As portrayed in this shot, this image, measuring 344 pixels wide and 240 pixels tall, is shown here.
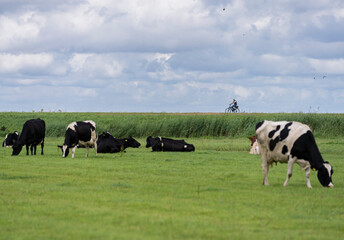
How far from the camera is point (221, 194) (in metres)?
14.5

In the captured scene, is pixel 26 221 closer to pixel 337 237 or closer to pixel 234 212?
pixel 234 212

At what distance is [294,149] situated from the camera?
16.5 meters

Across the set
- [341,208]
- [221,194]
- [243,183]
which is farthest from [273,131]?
[341,208]

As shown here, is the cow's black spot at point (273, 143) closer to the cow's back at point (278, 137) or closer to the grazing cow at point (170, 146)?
the cow's back at point (278, 137)

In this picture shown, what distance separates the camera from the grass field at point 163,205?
9852mm

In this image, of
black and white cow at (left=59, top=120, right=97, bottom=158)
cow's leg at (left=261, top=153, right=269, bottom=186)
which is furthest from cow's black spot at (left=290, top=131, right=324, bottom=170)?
black and white cow at (left=59, top=120, right=97, bottom=158)

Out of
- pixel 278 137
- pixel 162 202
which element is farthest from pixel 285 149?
pixel 162 202

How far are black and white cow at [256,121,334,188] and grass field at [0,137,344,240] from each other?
0.55 meters

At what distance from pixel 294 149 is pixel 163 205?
551cm

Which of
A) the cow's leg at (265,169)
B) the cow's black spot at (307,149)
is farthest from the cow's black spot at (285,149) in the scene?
the cow's leg at (265,169)

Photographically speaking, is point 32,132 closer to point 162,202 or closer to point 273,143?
point 273,143

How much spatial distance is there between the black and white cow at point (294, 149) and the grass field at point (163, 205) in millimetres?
551

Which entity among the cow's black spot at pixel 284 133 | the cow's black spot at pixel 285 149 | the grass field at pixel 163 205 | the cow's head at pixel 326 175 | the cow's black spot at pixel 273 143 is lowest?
the grass field at pixel 163 205

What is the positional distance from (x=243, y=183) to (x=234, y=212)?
5501 mm
